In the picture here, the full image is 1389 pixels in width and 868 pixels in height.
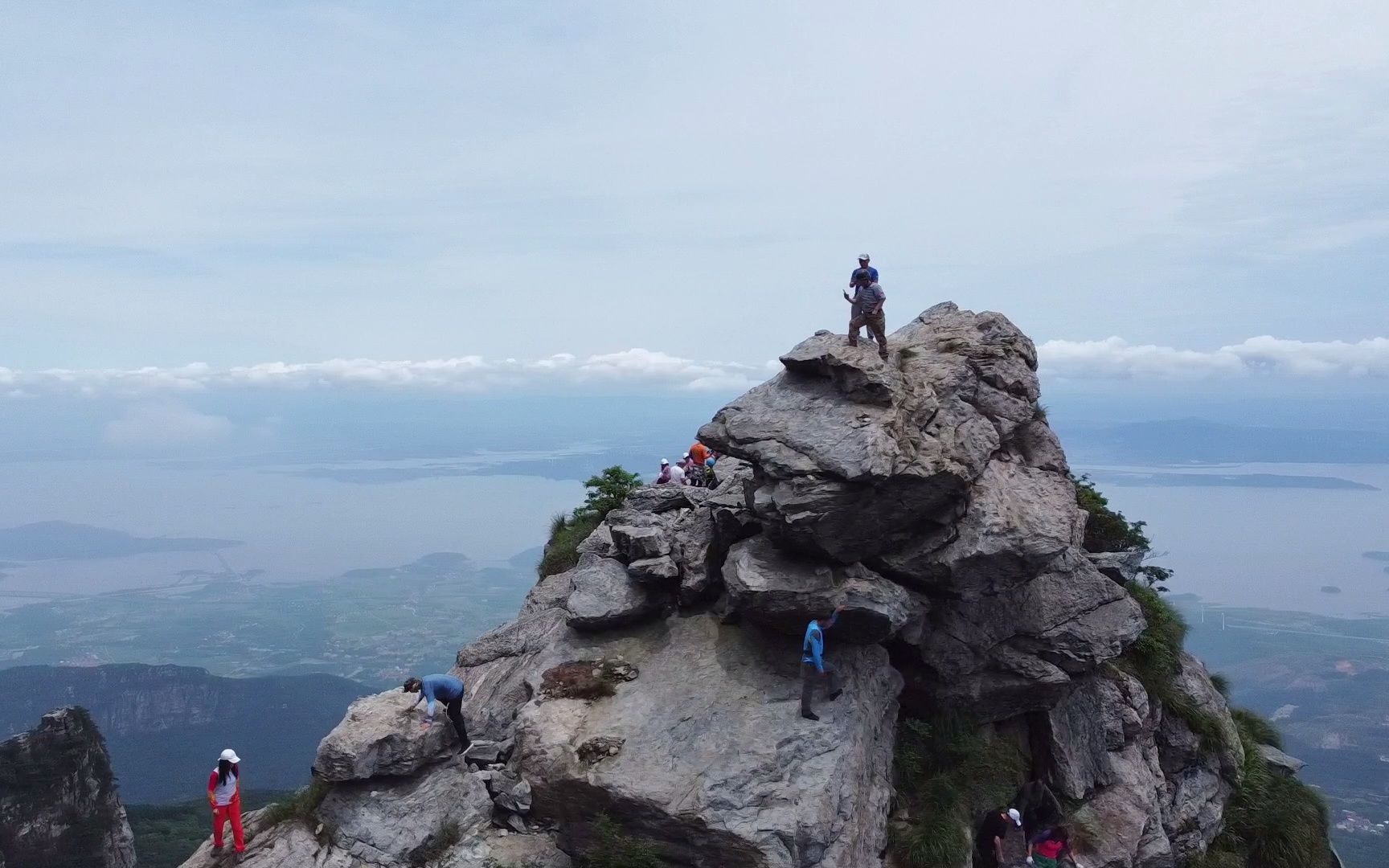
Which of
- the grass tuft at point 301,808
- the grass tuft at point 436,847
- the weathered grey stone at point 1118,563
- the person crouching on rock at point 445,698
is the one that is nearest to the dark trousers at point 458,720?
the person crouching on rock at point 445,698

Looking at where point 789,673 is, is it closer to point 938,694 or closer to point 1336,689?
point 938,694

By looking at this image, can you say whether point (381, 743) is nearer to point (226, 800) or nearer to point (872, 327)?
point (226, 800)

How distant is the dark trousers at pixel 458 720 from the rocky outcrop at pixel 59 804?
47.5 meters

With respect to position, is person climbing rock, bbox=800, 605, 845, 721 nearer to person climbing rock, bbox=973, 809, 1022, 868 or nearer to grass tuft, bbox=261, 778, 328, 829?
person climbing rock, bbox=973, 809, 1022, 868

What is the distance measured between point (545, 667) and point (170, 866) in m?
54.2

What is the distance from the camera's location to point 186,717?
478 ft

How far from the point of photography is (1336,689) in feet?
637

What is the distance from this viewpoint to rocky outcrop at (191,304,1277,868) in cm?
1700

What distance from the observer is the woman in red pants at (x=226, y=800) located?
17453 mm

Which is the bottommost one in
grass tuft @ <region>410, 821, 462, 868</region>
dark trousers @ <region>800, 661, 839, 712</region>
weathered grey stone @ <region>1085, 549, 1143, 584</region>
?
grass tuft @ <region>410, 821, 462, 868</region>

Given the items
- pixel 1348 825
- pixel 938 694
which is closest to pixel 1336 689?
pixel 1348 825

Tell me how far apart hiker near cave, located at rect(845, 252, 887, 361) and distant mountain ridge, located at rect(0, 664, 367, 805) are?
11634 centimetres

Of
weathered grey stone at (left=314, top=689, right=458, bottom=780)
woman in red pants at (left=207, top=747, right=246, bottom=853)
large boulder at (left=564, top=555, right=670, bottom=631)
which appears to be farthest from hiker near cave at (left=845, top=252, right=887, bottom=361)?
woman in red pants at (left=207, top=747, right=246, bottom=853)

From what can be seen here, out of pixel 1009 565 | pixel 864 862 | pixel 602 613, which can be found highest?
pixel 1009 565
